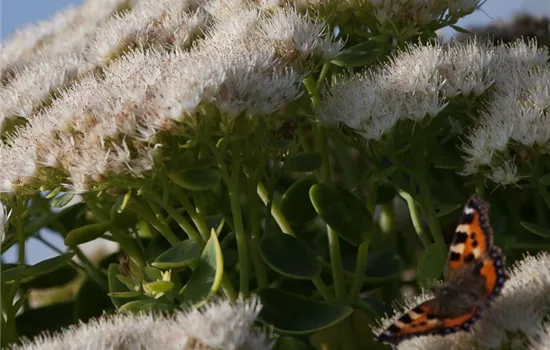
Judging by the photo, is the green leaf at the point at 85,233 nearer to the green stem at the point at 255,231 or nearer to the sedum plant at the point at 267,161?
the sedum plant at the point at 267,161

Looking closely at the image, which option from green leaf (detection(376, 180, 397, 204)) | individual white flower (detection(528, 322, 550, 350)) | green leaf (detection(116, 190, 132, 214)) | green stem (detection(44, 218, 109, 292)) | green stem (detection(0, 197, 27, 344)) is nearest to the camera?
individual white flower (detection(528, 322, 550, 350))

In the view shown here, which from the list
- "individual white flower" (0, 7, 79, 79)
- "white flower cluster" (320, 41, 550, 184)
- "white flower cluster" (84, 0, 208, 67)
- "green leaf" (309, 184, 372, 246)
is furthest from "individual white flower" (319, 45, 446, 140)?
"individual white flower" (0, 7, 79, 79)

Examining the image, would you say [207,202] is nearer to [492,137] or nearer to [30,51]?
[492,137]

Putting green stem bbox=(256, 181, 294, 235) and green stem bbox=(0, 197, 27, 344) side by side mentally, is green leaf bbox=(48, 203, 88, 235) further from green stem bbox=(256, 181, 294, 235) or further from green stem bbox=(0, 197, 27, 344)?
green stem bbox=(256, 181, 294, 235)

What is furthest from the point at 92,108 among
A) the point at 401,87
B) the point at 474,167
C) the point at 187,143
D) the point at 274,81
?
the point at 474,167

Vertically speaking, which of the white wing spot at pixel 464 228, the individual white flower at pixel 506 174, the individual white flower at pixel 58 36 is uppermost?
the individual white flower at pixel 58 36

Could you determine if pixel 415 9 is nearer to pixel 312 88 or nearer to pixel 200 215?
pixel 312 88

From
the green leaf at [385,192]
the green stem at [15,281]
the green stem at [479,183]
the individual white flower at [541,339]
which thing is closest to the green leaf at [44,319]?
the green stem at [15,281]

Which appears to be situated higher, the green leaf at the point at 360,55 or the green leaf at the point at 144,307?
the green leaf at the point at 360,55
